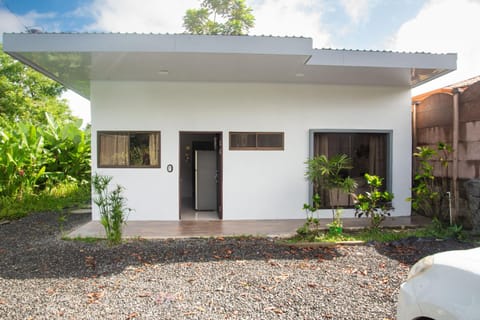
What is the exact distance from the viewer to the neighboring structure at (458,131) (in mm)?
5917

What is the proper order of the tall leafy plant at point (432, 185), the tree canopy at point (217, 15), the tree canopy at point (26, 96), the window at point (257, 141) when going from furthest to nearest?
the tree canopy at point (217, 15) → the tree canopy at point (26, 96) → the window at point (257, 141) → the tall leafy plant at point (432, 185)

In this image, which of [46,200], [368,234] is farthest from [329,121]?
[46,200]

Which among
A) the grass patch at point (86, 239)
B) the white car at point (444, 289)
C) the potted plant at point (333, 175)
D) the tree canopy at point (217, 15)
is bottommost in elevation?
the grass patch at point (86, 239)

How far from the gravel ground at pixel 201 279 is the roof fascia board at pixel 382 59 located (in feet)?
9.81

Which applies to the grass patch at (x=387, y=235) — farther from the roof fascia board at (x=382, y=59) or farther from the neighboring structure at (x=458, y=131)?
the roof fascia board at (x=382, y=59)

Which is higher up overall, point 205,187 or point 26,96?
point 26,96

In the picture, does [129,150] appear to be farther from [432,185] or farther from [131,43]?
[432,185]

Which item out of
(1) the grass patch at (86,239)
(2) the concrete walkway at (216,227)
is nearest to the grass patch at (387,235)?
(2) the concrete walkway at (216,227)

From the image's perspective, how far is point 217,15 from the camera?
20406 millimetres

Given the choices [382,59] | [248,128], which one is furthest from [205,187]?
[382,59]

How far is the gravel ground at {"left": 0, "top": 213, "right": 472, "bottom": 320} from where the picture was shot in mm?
A: 3107

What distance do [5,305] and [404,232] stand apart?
592 cm

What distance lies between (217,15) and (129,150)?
52.8 ft

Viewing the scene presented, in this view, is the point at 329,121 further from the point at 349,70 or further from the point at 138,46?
the point at 138,46
